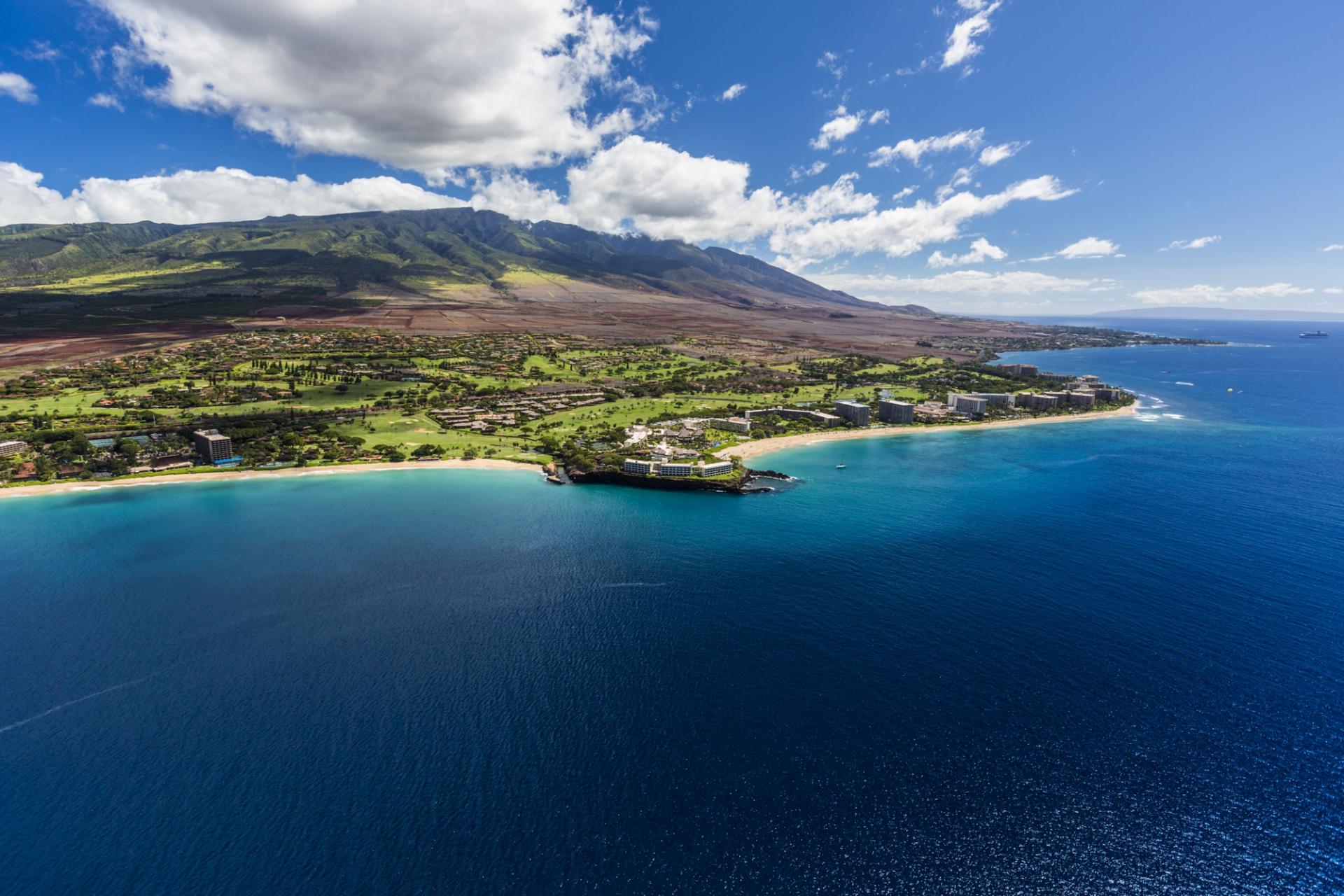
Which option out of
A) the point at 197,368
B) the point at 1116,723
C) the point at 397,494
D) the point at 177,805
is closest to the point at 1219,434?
the point at 1116,723

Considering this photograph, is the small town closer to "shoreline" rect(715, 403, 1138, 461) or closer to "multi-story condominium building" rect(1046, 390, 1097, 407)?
"multi-story condominium building" rect(1046, 390, 1097, 407)

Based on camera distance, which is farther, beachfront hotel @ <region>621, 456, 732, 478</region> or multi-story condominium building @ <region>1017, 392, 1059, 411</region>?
multi-story condominium building @ <region>1017, 392, 1059, 411</region>

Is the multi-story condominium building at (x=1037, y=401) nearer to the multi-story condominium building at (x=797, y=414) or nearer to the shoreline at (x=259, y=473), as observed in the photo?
the multi-story condominium building at (x=797, y=414)

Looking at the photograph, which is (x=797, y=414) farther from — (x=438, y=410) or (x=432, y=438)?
(x=438, y=410)

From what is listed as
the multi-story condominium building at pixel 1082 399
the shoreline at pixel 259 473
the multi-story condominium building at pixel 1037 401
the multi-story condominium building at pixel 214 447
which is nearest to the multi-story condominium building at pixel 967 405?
the multi-story condominium building at pixel 1037 401


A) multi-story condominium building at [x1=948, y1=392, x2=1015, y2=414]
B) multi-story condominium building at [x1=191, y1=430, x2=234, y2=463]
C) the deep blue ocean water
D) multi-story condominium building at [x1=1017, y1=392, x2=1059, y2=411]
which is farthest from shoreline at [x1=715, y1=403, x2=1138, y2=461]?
multi-story condominium building at [x1=191, y1=430, x2=234, y2=463]

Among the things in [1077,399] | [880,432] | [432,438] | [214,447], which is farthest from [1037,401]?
[214,447]
